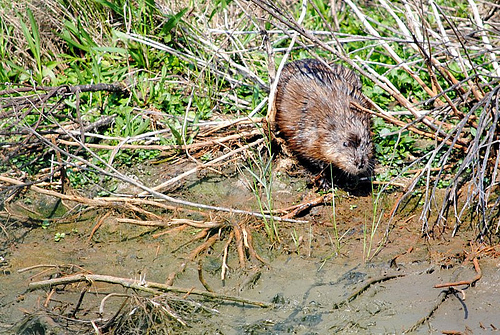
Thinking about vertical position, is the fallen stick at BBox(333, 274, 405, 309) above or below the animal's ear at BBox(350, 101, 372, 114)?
below

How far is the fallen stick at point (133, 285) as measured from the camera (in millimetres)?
4160

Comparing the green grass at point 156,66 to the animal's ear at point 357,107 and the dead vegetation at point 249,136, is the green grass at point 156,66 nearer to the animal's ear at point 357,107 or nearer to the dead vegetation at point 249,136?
the dead vegetation at point 249,136

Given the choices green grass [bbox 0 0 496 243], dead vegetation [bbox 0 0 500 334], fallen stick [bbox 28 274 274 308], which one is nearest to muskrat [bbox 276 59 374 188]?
dead vegetation [bbox 0 0 500 334]

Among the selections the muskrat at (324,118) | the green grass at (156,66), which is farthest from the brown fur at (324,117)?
the green grass at (156,66)

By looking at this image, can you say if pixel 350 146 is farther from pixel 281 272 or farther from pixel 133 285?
pixel 133 285

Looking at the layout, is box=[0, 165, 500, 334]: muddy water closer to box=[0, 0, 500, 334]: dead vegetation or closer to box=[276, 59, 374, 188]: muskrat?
box=[0, 0, 500, 334]: dead vegetation

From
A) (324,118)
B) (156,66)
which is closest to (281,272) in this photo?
(324,118)

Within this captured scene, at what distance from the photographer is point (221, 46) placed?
20.5 ft

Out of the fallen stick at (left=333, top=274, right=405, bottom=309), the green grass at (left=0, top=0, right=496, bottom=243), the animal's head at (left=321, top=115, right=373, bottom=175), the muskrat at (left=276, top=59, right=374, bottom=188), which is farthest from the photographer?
the green grass at (left=0, top=0, right=496, bottom=243)

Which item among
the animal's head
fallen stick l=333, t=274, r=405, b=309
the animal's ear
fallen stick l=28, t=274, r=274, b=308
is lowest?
fallen stick l=28, t=274, r=274, b=308

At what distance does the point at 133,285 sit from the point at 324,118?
2203 mm

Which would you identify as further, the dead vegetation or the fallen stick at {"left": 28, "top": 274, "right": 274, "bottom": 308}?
the dead vegetation

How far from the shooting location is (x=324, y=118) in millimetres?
5375

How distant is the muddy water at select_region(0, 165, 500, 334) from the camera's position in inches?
157
